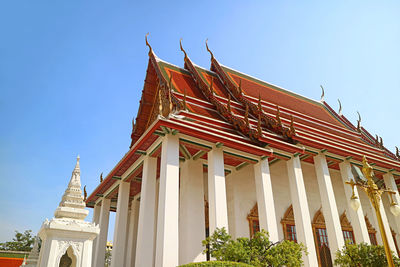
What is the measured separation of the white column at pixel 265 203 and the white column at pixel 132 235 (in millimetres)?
5309

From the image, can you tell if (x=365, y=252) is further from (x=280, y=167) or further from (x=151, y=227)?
(x=151, y=227)

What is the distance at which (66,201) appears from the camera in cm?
464

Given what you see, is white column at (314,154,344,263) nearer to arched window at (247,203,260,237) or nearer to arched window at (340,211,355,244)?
arched window at (247,203,260,237)

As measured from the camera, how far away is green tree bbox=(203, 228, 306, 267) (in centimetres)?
561

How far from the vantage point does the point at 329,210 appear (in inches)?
352

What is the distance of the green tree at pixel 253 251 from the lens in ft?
18.4

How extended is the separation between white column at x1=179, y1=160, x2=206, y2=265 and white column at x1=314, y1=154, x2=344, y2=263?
3541 millimetres

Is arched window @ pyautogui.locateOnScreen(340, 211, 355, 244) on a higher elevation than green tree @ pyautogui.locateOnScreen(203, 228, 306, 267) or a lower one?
higher

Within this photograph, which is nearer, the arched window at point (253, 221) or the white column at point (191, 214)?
the white column at point (191, 214)

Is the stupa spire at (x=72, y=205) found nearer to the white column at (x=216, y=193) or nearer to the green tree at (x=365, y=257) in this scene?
the white column at (x=216, y=193)

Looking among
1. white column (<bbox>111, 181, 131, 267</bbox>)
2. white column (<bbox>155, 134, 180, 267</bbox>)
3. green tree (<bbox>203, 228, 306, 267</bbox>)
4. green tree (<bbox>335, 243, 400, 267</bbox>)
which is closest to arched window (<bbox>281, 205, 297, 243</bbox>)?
green tree (<bbox>335, 243, 400, 267</bbox>)

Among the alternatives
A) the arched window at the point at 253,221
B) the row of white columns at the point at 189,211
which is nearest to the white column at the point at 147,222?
the row of white columns at the point at 189,211

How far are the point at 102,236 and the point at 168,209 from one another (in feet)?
16.6

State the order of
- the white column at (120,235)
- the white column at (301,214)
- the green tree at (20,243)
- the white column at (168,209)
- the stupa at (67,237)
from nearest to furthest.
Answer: the stupa at (67,237)
the white column at (168,209)
the white column at (301,214)
the white column at (120,235)
the green tree at (20,243)
